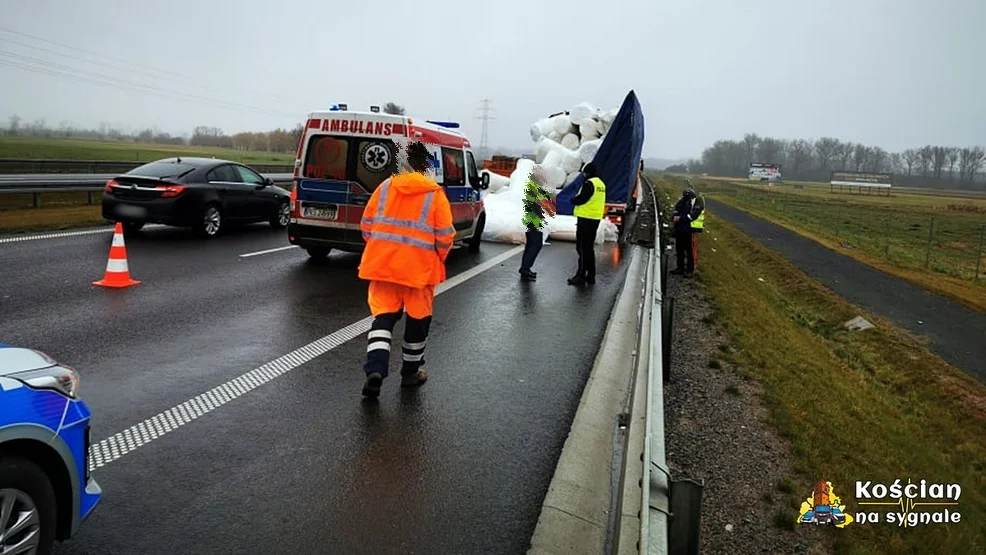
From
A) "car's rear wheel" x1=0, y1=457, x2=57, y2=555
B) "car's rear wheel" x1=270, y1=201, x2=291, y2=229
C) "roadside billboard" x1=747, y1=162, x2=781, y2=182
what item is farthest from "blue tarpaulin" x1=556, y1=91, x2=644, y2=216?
"roadside billboard" x1=747, y1=162, x2=781, y2=182

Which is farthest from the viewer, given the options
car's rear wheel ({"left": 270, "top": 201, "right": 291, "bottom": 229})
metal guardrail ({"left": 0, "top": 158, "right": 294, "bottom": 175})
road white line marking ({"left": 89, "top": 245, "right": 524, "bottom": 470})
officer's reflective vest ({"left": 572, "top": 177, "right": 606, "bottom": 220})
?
metal guardrail ({"left": 0, "top": 158, "right": 294, "bottom": 175})

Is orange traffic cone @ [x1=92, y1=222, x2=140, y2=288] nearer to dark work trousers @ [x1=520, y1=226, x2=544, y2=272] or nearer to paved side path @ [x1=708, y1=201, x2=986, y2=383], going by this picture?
dark work trousers @ [x1=520, y1=226, x2=544, y2=272]

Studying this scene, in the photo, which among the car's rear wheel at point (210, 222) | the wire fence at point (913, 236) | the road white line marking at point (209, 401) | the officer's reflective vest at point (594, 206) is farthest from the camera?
the wire fence at point (913, 236)

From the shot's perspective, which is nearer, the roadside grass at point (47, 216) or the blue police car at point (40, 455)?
the blue police car at point (40, 455)

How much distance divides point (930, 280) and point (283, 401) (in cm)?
2065

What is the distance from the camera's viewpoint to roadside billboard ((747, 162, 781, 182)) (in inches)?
5069

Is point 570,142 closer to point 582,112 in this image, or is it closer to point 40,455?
point 582,112

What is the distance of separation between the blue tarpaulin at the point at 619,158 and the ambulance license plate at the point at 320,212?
9325 millimetres

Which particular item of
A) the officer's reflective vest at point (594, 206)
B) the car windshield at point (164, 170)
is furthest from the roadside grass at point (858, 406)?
the car windshield at point (164, 170)

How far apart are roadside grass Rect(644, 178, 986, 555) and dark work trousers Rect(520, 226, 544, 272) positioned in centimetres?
301

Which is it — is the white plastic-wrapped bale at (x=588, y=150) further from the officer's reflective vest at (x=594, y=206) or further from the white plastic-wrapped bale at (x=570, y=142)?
the officer's reflective vest at (x=594, y=206)

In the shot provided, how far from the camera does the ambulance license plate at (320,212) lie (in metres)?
11.1

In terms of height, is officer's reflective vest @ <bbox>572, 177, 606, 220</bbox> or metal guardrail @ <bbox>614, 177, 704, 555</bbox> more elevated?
officer's reflective vest @ <bbox>572, 177, 606, 220</bbox>

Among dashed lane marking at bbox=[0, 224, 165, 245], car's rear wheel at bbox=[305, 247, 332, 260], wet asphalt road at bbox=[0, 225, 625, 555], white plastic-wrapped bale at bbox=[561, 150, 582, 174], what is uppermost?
white plastic-wrapped bale at bbox=[561, 150, 582, 174]
